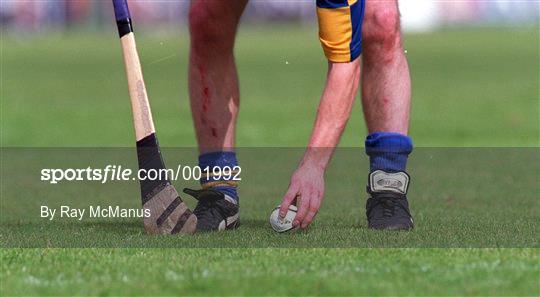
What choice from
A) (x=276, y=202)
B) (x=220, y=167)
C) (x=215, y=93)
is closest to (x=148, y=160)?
(x=220, y=167)

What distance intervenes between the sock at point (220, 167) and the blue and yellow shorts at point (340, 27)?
968 millimetres

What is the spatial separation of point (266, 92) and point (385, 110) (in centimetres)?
1401

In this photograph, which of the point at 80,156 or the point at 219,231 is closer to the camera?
the point at 219,231

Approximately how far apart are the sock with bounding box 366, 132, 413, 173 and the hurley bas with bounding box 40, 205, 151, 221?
51.1 inches

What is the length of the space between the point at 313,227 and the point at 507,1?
198 ft

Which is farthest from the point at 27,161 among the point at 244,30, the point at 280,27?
the point at 280,27

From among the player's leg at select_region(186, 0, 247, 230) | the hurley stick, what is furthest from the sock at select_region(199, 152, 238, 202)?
the hurley stick

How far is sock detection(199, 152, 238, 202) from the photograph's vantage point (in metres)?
6.32

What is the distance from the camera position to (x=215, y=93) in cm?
650

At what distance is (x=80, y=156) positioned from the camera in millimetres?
11023

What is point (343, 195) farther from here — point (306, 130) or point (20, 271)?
point (306, 130)

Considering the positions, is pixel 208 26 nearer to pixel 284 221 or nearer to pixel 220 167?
pixel 220 167

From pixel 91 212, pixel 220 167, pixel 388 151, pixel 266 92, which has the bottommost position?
pixel 266 92

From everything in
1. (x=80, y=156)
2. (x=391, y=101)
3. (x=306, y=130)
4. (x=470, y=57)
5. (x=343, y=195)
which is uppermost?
(x=391, y=101)
